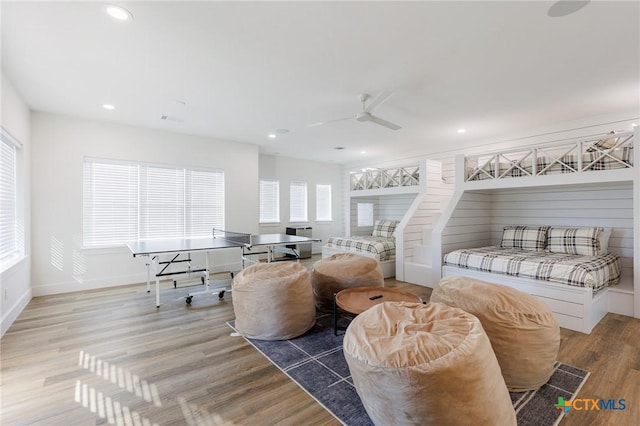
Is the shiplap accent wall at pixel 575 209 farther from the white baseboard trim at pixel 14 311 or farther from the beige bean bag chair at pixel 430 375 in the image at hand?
the white baseboard trim at pixel 14 311

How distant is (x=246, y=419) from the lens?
177 centimetres

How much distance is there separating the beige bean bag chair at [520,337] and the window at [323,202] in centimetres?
655

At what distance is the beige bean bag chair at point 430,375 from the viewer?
4.40 feet

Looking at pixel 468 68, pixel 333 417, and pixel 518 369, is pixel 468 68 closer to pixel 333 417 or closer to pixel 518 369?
pixel 518 369

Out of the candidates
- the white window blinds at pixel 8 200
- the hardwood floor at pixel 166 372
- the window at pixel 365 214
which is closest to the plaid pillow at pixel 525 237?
the hardwood floor at pixel 166 372

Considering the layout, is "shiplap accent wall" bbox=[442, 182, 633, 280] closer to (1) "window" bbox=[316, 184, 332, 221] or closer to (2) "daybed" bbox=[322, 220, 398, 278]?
(2) "daybed" bbox=[322, 220, 398, 278]

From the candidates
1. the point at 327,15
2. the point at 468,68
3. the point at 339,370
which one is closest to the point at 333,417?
the point at 339,370

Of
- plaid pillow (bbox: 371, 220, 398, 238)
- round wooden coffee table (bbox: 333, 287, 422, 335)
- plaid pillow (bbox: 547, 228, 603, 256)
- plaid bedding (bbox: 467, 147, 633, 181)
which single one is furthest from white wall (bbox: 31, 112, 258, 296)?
plaid pillow (bbox: 547, 228, 603, 256)

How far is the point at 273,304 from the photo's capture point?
110 inches

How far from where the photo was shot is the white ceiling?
7.19 ft

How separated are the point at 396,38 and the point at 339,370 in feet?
9.07

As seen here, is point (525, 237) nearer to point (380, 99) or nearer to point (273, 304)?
point (380, 99)

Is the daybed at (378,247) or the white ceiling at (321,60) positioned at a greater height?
the white ceiling at (321,60)

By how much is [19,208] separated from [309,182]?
5.80 metres
